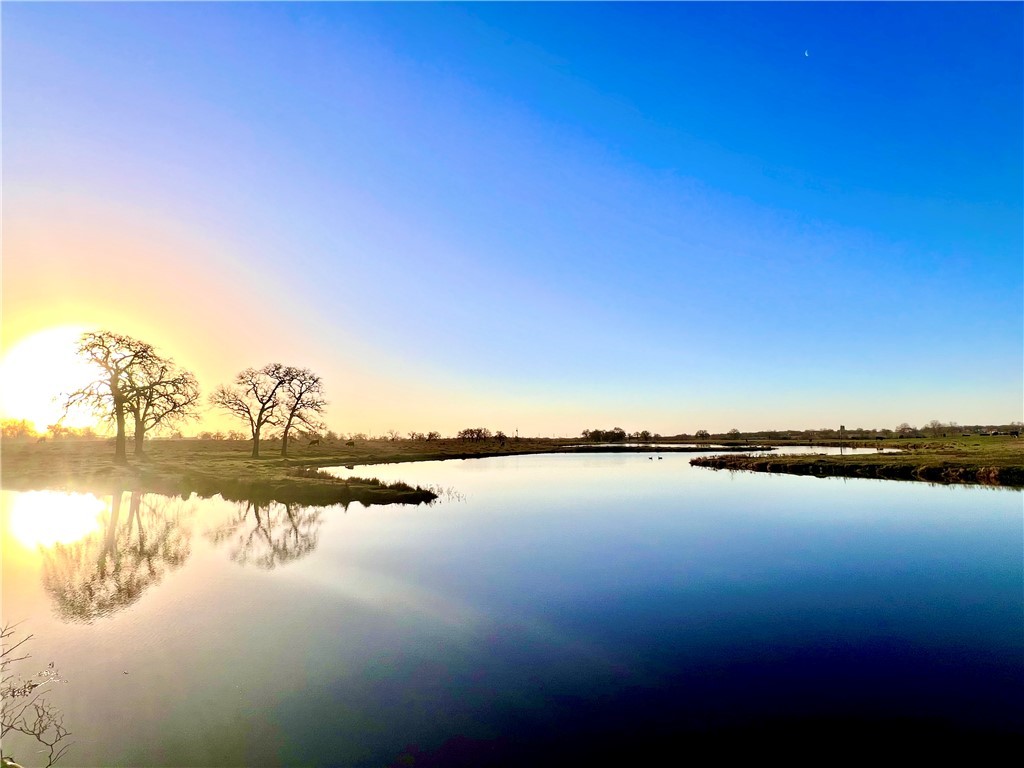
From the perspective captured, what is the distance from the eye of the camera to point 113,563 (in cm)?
1998

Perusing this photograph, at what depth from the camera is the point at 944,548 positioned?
22406 millimetres

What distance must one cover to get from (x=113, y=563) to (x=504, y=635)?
55.6 feet

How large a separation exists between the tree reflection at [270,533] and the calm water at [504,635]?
9.7 inches

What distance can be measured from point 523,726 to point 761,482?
48677mm

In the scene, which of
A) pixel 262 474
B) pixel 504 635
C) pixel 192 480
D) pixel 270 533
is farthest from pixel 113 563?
pixel 262 474

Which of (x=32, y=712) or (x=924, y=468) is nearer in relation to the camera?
(x=32, y=712)

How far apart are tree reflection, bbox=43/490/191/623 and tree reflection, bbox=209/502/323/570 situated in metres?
2.03

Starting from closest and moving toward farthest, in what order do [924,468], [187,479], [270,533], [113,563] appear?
[113,563]
[270,533]
[187,479]
[924,468]

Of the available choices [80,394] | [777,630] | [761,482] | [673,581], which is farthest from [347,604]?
[80,394]

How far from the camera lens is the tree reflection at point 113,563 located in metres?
15.7

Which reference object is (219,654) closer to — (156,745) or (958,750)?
(156,745)

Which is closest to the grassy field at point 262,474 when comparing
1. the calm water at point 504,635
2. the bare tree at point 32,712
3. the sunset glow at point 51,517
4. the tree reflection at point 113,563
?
the sunset glow at point 51,517

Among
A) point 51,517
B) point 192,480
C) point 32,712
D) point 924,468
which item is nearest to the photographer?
point 32,712

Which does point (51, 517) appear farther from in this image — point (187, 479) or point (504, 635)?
point (504, 635)
